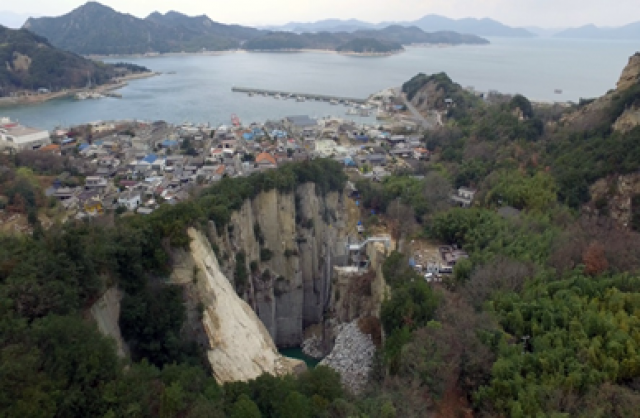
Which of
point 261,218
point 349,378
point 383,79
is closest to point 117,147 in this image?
point 261,218

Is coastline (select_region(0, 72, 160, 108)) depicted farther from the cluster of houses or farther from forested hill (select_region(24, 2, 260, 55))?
forested hill (select_region(24, 2, 260, 55))

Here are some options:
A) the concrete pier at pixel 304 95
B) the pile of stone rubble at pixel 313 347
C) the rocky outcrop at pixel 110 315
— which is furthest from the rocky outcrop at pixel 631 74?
the concrete pier at pixel 304 95

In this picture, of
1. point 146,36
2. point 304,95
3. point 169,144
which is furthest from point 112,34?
point 169,144

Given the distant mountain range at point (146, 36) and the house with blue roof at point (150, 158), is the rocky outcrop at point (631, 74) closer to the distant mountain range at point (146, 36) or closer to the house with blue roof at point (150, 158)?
the house with blue roof at point (150, 158)

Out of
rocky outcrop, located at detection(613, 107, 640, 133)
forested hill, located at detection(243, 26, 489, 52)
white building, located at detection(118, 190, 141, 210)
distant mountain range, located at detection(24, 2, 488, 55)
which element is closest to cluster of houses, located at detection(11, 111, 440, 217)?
white building, located at detection(118, 190, 141, 210)

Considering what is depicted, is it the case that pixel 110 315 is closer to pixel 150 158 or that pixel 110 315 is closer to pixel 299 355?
pixel 299 355

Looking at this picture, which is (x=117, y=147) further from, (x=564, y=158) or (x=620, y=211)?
(x=620, y=211)
